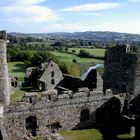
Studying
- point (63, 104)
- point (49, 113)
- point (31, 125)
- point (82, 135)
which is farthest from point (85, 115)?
point (31, 125)

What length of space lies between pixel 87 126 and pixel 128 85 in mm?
5083

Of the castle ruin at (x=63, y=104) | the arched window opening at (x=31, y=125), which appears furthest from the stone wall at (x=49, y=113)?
the arched window opening at (x=31, y=125)

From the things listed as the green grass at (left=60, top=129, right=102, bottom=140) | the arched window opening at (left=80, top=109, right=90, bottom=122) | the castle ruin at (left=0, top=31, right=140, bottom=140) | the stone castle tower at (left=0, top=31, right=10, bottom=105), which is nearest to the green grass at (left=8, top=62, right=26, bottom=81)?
the castle ruin at (left=0, top=31, right=140, bottom=140)

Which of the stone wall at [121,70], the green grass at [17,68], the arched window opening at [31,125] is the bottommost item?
the green grass at [17,68]

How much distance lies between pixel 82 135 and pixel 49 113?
3.02 m

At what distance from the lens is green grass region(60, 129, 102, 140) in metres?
23.0

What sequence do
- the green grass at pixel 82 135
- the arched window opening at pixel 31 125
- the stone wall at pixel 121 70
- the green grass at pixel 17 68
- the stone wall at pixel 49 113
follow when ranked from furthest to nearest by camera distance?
the green grass at pixel 17 68 < the stone wall at pixel 121 70 < the green grass at pixel 82 135 < the arched window opening at pixel 31 125 < the stone wall at pixel 49 113

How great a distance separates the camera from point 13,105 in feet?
71.3

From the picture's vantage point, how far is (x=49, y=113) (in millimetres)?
23203

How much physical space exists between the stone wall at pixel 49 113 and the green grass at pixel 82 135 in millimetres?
539

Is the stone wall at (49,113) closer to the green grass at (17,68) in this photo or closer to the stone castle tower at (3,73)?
the stone castle tower at (3,73)

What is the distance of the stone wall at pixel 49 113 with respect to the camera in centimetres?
2187

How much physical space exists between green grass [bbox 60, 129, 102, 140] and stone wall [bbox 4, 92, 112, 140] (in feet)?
1.77

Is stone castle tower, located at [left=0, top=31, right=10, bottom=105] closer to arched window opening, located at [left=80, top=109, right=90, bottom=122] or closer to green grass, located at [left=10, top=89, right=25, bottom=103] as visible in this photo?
arched window opening, located at [left=80, top=109, right=90, bottom=122]
